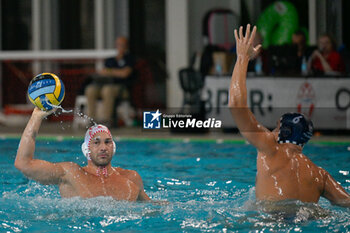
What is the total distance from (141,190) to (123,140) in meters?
4.52

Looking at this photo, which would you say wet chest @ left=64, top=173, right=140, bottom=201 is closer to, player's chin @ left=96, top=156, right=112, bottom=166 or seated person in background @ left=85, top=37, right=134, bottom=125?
player's chin @ left=96, top=156, right=112, bottom=166

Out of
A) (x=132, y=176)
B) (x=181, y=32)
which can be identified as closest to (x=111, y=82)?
Answer: (x=181, y=32)

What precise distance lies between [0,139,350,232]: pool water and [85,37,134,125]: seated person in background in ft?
6.80

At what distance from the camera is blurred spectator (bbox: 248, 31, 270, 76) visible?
381 inches

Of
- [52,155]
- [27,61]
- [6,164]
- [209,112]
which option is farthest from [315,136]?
[27,61]

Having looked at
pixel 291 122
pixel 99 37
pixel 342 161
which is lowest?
pixel 342 161

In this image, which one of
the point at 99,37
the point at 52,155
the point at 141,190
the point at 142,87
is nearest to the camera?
the point at 141,190

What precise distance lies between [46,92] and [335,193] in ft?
6.49

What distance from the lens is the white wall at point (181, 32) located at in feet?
39.6

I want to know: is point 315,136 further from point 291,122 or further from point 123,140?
point 291,122

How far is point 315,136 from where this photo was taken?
9.09 metres

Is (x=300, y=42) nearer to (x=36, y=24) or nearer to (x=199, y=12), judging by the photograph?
(x=199, y=12)

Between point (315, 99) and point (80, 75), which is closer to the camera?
point (315, 99)

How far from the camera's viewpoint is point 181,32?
39.7ft
